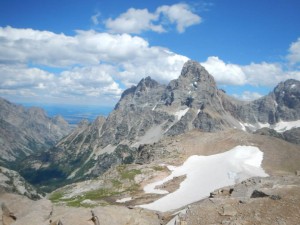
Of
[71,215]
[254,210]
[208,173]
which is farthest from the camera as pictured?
[208,173]

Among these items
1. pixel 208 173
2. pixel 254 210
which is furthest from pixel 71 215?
pixel 208 173

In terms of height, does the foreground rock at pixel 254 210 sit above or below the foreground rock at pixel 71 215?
above

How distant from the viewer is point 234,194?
5334 centimetres

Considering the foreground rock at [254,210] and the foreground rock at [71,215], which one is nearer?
the foreground rock at [254,210]

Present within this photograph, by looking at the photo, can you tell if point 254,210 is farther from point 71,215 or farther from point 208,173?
point 208,173

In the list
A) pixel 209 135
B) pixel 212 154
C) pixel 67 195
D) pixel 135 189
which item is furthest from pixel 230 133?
pixel 67 195

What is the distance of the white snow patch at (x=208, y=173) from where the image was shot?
240 feet

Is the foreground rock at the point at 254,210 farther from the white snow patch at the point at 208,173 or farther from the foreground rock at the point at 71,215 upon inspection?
the white snow patch at the point at 208,173

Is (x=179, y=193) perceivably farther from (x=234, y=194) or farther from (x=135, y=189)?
(x=234, y=194)

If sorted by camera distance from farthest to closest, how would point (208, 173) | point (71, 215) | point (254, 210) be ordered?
1. point (208, 173)
2. point (71, 215)
3. point (254, 210)

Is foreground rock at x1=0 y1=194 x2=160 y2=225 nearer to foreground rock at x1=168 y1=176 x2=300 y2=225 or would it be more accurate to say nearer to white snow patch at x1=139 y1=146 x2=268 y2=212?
foreground rock at x1=168 y1=176 x2=300 y2=225

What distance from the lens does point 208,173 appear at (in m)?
89.2

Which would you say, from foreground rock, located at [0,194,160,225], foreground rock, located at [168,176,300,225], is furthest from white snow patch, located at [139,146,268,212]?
foreground rock, located at [168,176,300,225]

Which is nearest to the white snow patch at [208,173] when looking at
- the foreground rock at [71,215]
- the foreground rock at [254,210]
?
the foreground rock at [71,215]
